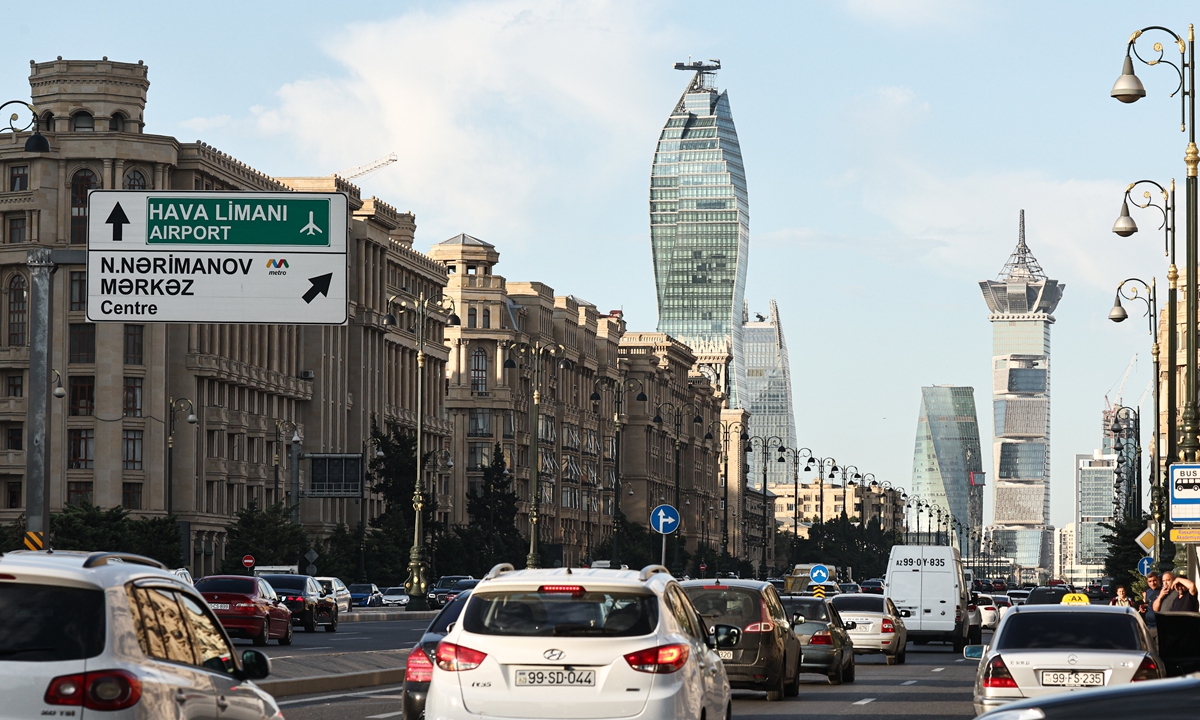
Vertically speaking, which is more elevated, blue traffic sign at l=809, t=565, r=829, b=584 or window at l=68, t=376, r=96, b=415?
window at l=68, t=376, r=96, b=415

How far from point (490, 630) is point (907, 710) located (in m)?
10.9

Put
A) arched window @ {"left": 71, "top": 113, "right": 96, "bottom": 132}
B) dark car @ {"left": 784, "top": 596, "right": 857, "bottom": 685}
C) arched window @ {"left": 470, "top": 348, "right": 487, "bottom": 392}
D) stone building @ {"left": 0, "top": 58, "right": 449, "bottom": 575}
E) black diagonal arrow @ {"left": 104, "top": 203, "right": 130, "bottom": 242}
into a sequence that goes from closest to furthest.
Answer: black diagonal arrow @ {"left": 104, "top": 203, "right": 130, "bottom": 242} < dark car @ {"left": 784, "top": 596, "right": 857, "bottom": 685} < stone building @ {"left": 0, "top": 58, "right": 449, "bottom": 575} < arched window @ {"left": 71, "top": 113, "right": 96, "bottom": 132} < arched window @ {"left": 470, "top": 348, "right": 487, "bottom": 392}

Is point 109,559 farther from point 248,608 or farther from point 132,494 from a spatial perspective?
point 132,494

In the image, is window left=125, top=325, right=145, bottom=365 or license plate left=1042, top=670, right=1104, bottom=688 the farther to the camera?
window left=125, top=325, right=145, bottom=365

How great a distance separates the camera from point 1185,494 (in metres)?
32.3

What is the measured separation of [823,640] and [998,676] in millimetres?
11859

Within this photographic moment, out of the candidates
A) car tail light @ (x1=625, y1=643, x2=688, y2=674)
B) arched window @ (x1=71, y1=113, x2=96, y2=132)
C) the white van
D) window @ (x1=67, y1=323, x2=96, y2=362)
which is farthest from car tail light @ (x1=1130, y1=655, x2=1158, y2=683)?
arched window @ (x1=71, y1=113, x2=96, y2=132)

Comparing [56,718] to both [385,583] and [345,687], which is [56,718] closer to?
[345,687]

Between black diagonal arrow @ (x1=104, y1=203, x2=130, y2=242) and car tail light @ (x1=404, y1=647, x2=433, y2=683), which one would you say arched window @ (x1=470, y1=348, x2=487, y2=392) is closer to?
black diagonal arrow @ (x1=104, y1=203, x2=130, y2=242)

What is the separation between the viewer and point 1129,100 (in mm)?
31109

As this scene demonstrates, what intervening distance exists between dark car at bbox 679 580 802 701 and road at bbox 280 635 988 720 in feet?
0.93

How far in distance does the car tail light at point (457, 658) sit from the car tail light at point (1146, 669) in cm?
676

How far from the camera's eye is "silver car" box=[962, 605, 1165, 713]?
1728 cm

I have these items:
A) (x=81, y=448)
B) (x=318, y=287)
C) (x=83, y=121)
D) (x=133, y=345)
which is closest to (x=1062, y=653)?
(x=318, y=287)
